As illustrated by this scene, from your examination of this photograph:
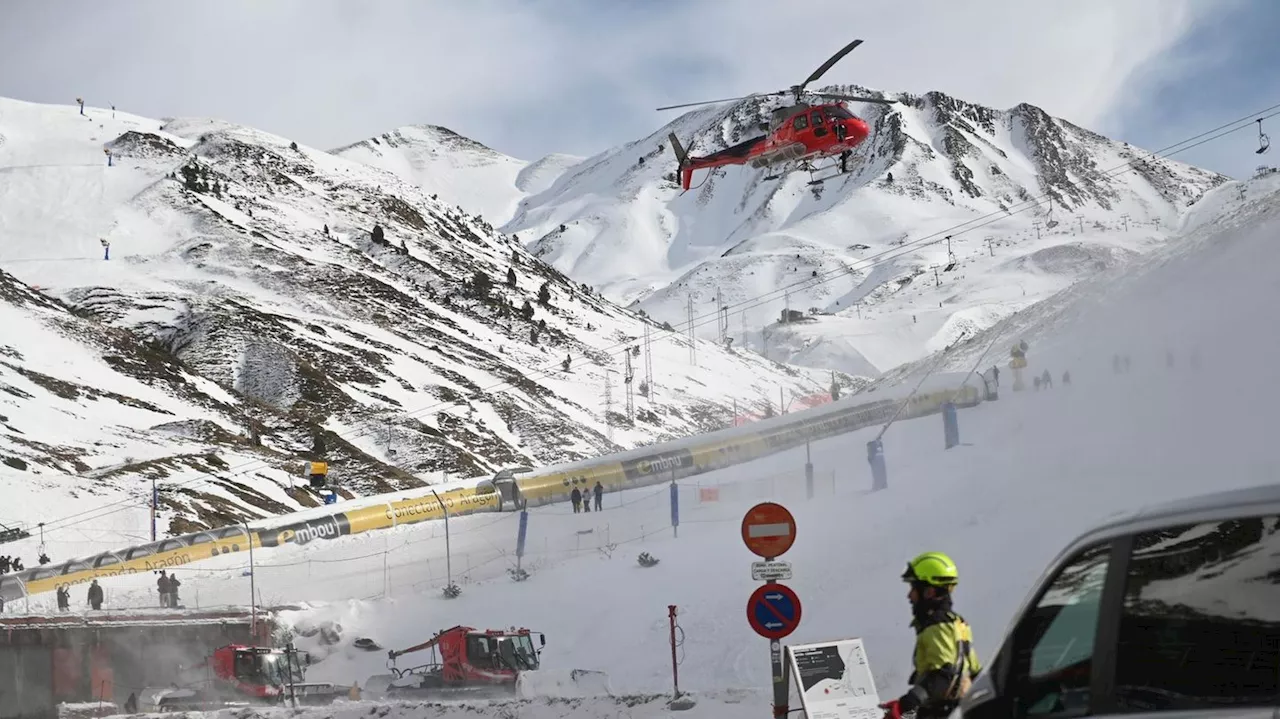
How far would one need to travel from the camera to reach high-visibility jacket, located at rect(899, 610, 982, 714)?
6402mm

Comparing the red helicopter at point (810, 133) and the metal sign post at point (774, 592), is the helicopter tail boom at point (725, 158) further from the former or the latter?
the metal sign post at point (774, 592)

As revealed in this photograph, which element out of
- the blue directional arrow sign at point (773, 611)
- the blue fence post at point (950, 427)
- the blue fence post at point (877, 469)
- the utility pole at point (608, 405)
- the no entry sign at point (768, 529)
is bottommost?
the blue directional arrow sign at point (773, 611)

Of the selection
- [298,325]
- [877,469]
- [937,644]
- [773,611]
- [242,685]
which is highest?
[298,325]

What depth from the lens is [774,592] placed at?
35.4 ft

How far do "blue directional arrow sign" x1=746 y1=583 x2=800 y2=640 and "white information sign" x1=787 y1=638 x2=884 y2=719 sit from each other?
21 centimetres

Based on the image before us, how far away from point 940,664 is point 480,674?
13.8 metres

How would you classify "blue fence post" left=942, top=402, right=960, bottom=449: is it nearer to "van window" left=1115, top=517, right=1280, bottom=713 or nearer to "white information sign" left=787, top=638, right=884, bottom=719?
"white information sign" left=787, top=638, right=884, bottom=719

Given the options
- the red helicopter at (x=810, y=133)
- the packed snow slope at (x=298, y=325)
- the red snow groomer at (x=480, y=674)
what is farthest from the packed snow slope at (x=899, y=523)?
the packed snow slope at (x=298, y=325)

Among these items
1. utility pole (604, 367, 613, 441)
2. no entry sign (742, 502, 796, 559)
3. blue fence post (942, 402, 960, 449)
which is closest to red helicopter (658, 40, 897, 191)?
blue fence post (942, 402, 960, 449)

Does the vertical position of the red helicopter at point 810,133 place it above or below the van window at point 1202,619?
above

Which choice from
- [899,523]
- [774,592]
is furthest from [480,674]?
[774,592]

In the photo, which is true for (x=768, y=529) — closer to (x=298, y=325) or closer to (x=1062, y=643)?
(x=1062, y=643)

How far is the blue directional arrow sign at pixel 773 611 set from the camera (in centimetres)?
1070

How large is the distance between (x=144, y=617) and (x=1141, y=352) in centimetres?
2699
